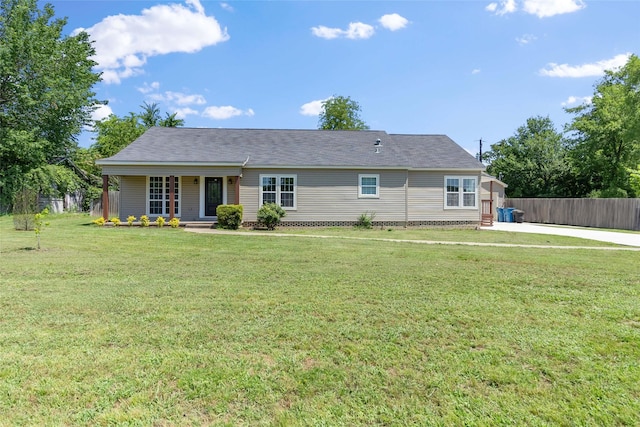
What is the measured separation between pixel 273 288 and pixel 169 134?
1695cm

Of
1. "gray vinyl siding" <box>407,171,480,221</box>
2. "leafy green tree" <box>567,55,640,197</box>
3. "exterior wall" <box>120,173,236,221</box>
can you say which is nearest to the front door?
"exterior wall" <box>120,173,236,221</box>

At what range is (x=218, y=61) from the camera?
19.9 meters

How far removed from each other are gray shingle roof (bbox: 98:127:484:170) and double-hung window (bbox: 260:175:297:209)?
Answer: 2.25ft

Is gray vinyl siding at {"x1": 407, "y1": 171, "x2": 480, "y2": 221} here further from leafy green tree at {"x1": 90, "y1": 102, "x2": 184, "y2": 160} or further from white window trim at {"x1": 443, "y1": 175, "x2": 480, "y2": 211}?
leafy green tree at {"x1": 90, "y1": 102, "x2": 184, "y2": 160}

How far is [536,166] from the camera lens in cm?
3556

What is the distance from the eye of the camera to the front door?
18.2 metres

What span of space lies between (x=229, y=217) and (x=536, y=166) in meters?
31.5

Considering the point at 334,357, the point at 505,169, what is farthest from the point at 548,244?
the point at 505,169

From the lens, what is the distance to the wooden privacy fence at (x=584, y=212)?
19891 mm

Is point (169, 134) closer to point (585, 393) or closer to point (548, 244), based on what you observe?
point (548, 244)

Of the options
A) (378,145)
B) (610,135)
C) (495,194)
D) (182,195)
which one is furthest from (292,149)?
(610,135)

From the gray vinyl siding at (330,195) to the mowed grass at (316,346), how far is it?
35.3 feet

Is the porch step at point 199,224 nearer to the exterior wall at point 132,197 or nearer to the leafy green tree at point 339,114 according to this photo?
the exterior wall at point 132,197

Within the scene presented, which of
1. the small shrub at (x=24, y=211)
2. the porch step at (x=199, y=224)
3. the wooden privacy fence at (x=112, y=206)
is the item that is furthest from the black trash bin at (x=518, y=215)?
the small shrub at (x=24, y=211)
